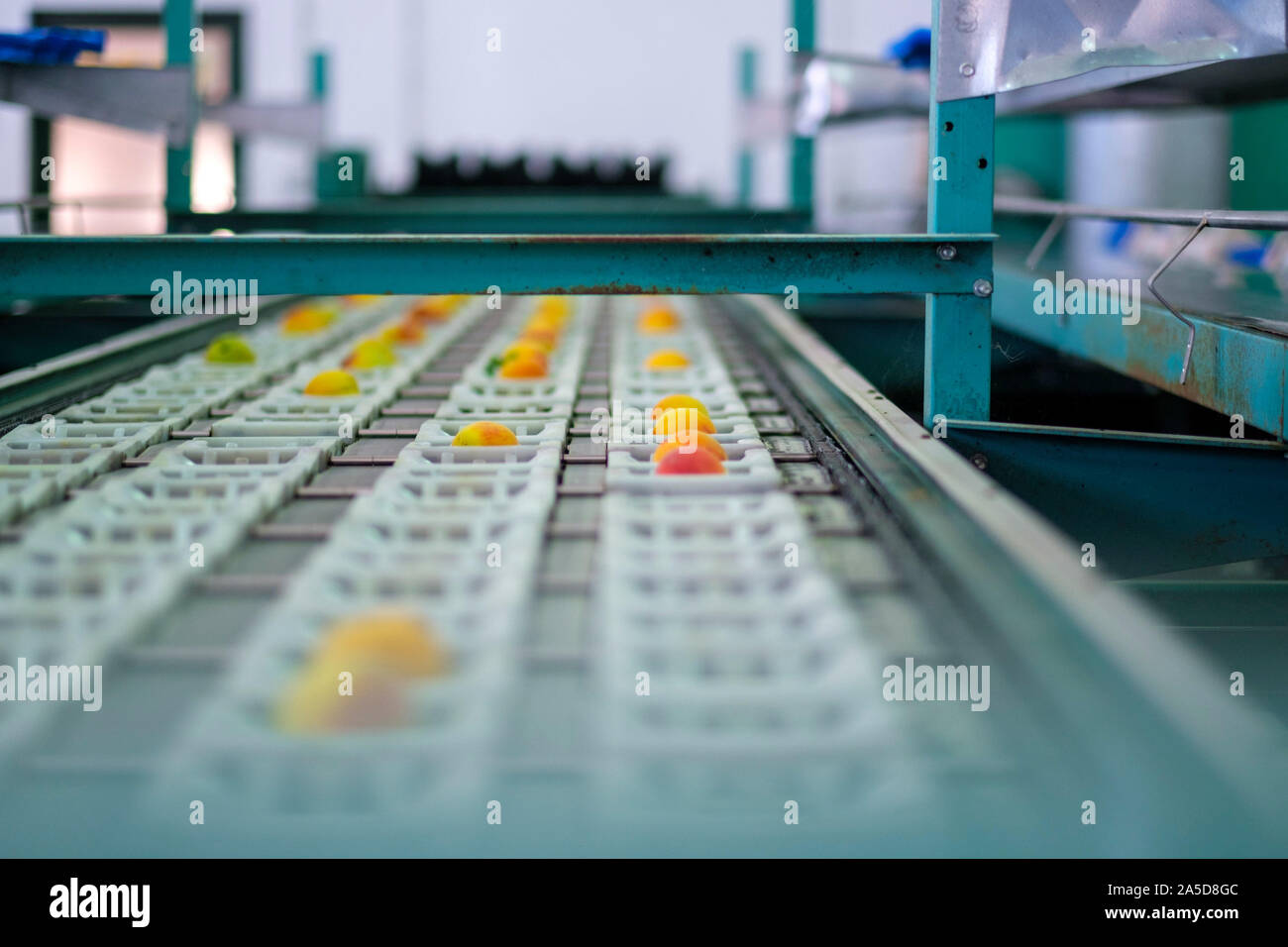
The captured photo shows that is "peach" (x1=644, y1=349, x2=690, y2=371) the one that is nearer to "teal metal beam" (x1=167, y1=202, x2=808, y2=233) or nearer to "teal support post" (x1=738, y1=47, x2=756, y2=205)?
"teal metal beam" (x1=167, y1=202, x2=808, y2=233)

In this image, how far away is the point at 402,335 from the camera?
369 cm

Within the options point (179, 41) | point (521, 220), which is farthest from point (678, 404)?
point (521, 220)

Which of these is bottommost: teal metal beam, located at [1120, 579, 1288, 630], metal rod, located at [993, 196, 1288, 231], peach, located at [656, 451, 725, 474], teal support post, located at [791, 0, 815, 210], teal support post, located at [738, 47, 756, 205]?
teal metal beam, located at [1120, 579, 1288, 630]

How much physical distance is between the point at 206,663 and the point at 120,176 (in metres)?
9.30

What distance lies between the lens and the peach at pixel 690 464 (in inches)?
73.1

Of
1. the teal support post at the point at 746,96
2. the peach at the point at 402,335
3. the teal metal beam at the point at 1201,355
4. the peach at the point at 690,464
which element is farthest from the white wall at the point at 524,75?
the peach at the point at 690,464

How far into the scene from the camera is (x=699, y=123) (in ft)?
33.6

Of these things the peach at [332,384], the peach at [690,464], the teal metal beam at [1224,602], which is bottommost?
the teal metal beam at [1224,602]

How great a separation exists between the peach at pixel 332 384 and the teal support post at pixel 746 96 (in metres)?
4.42

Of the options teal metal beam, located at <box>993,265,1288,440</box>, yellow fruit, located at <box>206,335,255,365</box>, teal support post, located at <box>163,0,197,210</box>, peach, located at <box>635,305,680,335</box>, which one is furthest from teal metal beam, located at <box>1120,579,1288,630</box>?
teal support post, located at <box>163,0,197,210</box>

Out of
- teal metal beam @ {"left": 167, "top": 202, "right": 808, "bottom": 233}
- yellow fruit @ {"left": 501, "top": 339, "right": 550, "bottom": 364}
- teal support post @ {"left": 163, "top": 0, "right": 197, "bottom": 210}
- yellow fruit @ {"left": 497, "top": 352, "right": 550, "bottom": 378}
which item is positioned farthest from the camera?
teal metal beam @ {"left": 167, "top": 202, "right": 808, "bottom": 233}

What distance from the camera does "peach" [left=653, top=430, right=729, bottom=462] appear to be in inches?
75.1

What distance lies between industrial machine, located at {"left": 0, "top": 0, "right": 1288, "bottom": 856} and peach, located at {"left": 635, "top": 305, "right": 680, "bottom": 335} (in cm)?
71

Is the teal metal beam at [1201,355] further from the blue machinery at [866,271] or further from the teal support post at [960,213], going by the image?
the teal support post at [960,213]
